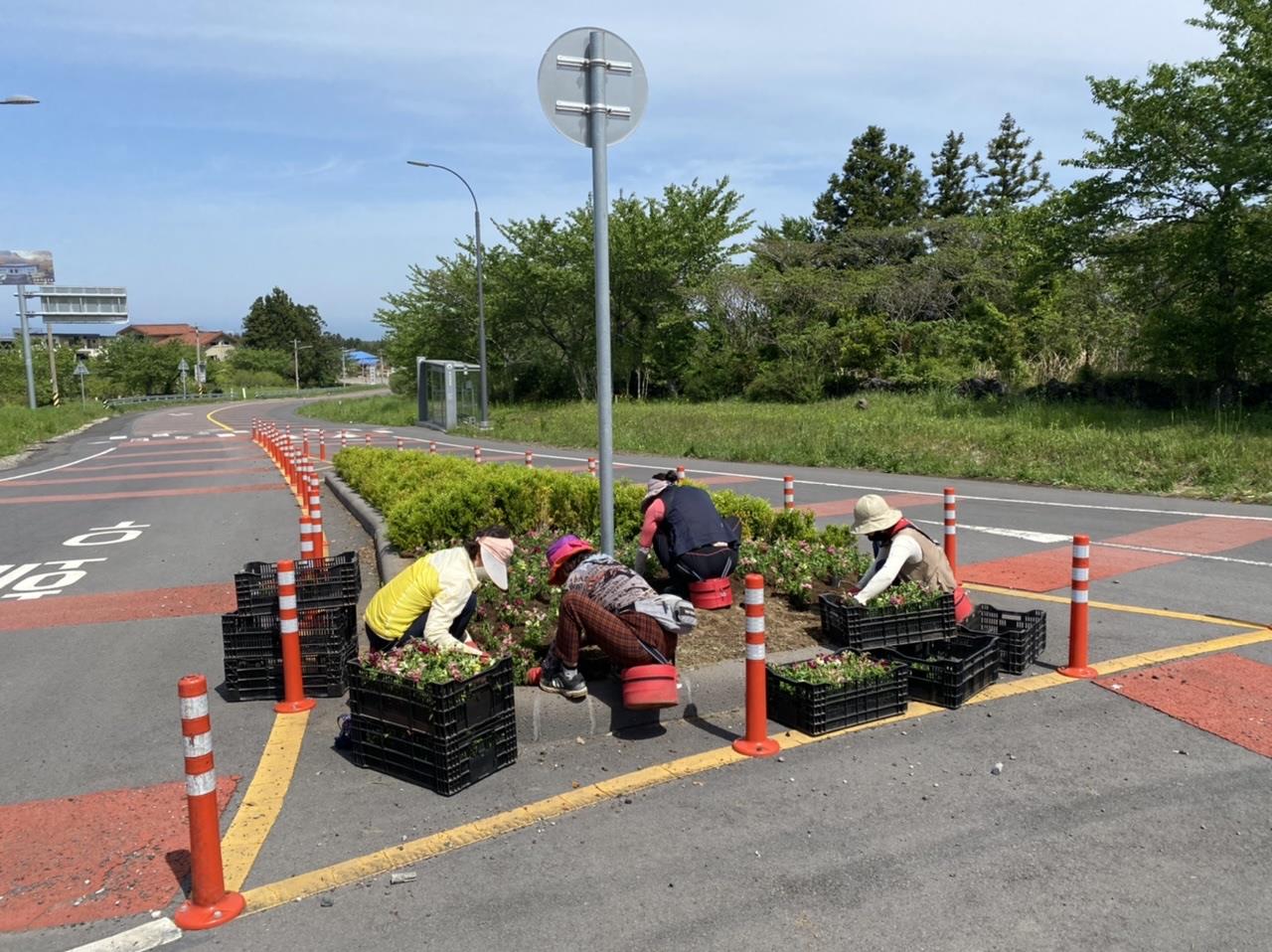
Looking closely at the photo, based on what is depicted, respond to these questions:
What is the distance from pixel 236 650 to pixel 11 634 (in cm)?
323

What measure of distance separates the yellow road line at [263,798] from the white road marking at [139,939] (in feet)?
0.92

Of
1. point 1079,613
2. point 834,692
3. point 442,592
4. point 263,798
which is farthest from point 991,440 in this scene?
point 263,798

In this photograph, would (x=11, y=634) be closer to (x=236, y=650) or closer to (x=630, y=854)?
(x=236, y=650)

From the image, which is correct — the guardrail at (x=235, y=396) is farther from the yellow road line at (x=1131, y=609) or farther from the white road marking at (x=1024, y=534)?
the yellow road line at (x=1131, y=609)

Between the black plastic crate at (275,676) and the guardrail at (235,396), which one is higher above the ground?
the guardrail at (235,396)

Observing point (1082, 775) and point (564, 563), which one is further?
point (564, 563)

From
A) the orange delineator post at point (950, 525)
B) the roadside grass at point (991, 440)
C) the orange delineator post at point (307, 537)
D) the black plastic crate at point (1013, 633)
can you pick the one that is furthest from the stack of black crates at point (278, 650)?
the roadside grass at point (991, 440)

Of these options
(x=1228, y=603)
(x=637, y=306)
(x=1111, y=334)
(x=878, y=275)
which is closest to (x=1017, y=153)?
(x=878, y=275)

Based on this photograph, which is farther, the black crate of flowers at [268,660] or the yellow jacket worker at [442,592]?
the black crate of flowers at [268,660]

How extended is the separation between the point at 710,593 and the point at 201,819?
12.6 ft

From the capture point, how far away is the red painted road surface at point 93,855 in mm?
3479

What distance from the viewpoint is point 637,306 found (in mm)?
41250

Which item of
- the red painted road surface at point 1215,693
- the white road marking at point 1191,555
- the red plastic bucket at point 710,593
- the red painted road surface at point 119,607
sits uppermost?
the red plastic bucket at point 710,593

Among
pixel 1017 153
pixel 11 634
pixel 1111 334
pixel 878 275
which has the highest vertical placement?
pixel 1017 153
